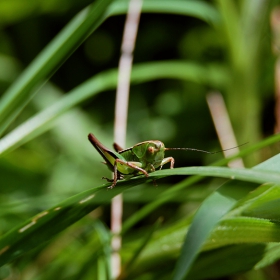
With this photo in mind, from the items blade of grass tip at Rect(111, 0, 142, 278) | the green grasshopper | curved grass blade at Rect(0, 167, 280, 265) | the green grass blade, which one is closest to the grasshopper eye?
the green grasshopper

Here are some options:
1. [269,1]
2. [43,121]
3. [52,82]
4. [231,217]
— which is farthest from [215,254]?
[52,82]

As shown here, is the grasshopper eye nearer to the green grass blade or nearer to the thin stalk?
the green grass blade

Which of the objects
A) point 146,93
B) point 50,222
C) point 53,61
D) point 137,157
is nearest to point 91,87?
point 137,157

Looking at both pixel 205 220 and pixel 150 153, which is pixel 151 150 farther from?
pixel 205 220

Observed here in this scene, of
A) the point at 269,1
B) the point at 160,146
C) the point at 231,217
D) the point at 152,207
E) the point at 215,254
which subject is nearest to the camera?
the point at 231,217

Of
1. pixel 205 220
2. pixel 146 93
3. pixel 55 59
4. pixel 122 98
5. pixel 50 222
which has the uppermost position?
pixel 146 93

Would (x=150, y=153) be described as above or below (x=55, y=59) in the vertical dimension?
below

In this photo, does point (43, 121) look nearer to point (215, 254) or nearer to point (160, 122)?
point (215, 254)

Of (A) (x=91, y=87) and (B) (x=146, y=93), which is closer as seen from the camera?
(A) (x=91, y=87)
